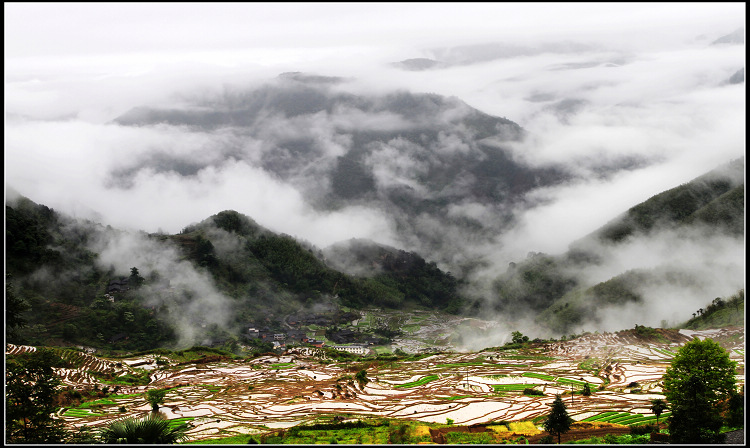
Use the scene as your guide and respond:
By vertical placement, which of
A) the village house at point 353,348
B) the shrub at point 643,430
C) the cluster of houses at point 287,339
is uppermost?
the shrub at point 643,430

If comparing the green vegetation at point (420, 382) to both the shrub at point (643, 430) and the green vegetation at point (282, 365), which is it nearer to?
the green vegetation at point (282, 365)

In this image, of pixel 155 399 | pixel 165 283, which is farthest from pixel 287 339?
pixel 155 399

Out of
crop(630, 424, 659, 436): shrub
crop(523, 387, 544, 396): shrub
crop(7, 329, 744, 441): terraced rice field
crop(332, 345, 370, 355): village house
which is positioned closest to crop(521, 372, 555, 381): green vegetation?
crop(7, 329, 744, 441): terraced rice field

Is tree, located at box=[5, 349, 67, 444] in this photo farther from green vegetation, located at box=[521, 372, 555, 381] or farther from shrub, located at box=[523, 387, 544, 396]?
green vegetation, located at box=[521, 372, 555, 381]

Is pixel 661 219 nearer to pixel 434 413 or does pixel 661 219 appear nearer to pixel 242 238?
pixel 242 238

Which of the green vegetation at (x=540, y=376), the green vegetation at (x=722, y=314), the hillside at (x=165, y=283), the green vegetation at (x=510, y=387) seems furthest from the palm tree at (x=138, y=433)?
the green vegetation at (x=722, y=314)

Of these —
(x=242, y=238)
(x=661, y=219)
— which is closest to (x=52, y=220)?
(x=242, y=238)

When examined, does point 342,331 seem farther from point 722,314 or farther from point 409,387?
point 722,314

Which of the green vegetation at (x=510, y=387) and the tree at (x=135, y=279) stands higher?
the tree at (x=135, y=279)
